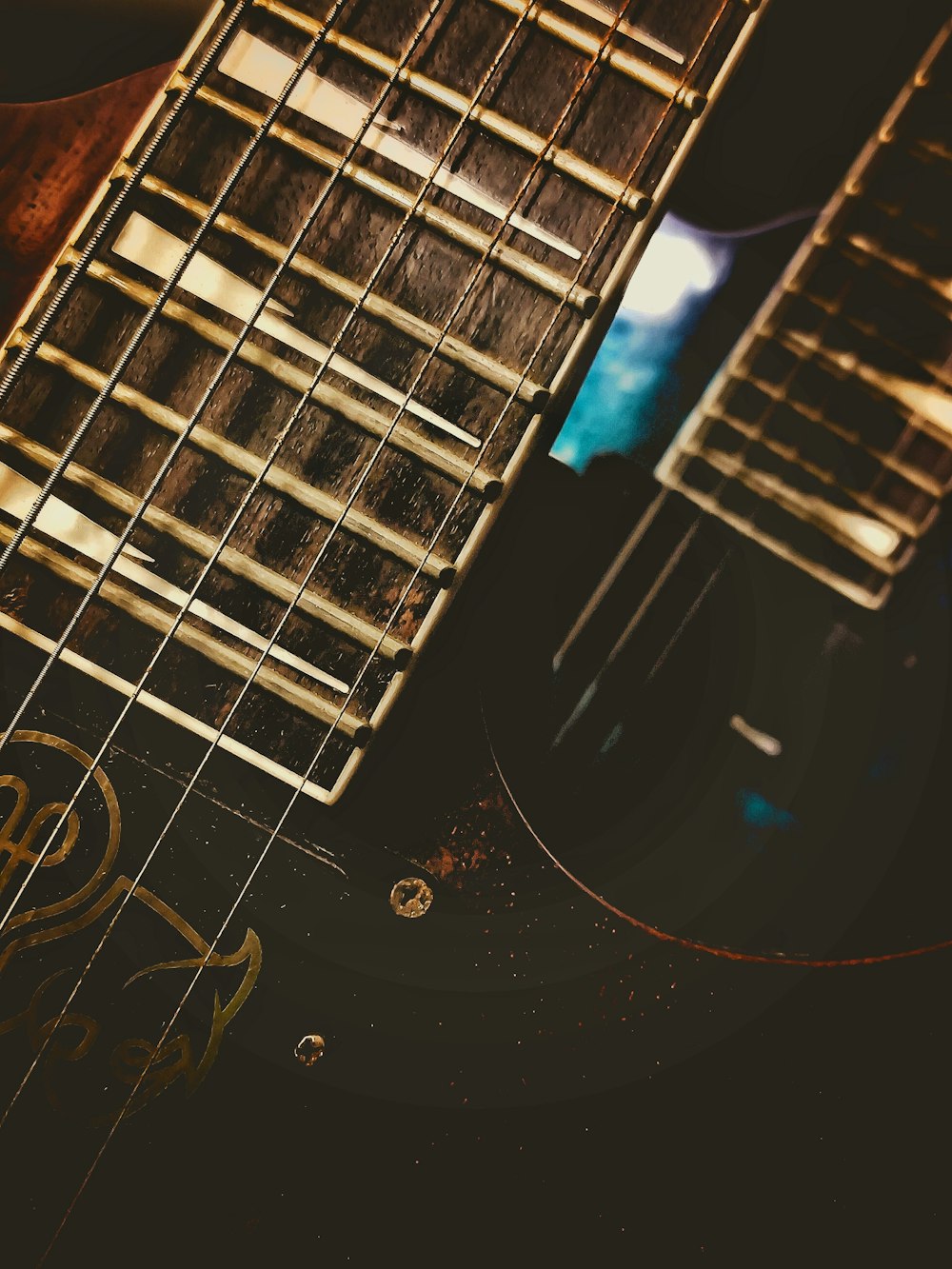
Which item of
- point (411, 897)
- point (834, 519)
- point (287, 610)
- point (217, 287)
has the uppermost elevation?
point (834, 519)

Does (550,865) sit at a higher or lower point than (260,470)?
lower

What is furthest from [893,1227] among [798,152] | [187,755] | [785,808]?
[798,152]

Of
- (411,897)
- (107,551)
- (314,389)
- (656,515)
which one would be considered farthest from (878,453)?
(107,551)

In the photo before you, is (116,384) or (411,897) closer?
(116,384)

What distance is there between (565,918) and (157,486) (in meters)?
0.63

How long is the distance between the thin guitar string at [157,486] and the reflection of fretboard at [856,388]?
0.44 meters

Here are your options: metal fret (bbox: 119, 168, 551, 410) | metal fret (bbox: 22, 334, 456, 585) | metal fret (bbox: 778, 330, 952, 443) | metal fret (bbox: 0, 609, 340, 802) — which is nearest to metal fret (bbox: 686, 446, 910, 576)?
metal fret (bbox: 778, 330, 952, 443)

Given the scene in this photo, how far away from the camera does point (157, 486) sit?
75 centimetres

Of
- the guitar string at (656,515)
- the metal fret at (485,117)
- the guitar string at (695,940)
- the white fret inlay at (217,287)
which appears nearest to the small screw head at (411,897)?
the guitar string at (695,940)

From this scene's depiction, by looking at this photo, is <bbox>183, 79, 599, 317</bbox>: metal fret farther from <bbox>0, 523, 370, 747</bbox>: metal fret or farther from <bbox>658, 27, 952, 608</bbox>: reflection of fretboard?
<bbox>0, 523, 370, 747</bbox>: metal fret

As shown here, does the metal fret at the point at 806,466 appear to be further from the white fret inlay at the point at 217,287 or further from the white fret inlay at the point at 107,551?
the white fret inlay at the point at 107,551

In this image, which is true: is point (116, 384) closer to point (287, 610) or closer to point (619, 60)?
point (287, 610)

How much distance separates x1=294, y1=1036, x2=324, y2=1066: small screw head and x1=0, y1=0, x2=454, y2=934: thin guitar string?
323 millimetres

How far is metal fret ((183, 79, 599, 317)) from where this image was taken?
762 mm
